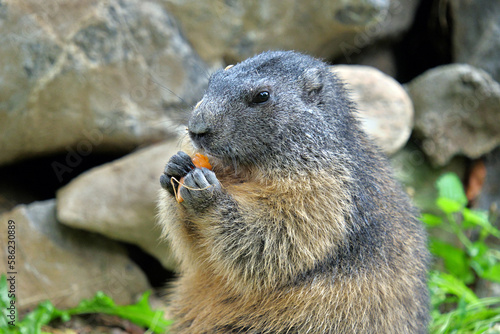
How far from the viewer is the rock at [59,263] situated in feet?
16.3

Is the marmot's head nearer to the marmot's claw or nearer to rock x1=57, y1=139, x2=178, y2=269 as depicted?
the marmot's claw

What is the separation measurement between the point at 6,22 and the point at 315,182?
3.33 meters

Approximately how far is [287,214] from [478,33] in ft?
14.9

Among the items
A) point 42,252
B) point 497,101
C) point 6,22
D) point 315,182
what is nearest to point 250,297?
point 315,182

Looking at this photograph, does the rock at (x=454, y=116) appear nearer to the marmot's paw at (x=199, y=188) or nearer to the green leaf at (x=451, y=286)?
the green leaf at (x=451, y=286)

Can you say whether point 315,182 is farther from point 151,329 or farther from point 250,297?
point 151,329

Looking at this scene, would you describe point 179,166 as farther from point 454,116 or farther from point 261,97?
point 454,116

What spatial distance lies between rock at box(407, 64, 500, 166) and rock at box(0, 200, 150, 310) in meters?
4.03

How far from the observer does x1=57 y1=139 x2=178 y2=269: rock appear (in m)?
5.07

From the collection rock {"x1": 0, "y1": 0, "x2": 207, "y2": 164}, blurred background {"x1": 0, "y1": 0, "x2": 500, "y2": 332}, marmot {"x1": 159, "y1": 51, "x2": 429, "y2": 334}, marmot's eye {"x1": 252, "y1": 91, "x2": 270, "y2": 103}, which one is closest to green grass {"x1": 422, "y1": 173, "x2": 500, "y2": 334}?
blurred background {"x1": 0, "y1": 0, "x2": 500, "y2": 332}

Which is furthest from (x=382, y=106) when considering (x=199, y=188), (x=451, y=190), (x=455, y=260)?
(x=199, y=188)

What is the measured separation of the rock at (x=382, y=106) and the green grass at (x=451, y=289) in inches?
28.8

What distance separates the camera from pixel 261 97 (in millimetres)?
3369

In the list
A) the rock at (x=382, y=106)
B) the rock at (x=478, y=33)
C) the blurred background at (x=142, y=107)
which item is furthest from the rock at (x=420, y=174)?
the rock at (x=478, y=33)
